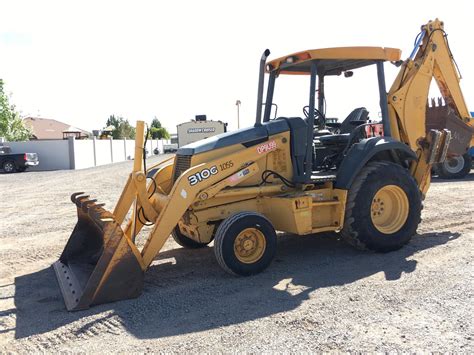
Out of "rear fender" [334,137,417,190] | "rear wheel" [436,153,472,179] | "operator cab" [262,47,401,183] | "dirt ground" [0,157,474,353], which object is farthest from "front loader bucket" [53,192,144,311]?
"rear wheel" [436,153,472,179]

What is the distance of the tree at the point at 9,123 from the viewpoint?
46.1m

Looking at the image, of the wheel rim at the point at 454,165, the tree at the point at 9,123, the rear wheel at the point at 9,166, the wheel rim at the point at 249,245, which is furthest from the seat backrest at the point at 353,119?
the tree at the point at 9,123

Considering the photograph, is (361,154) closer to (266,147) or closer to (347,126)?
(347,126)

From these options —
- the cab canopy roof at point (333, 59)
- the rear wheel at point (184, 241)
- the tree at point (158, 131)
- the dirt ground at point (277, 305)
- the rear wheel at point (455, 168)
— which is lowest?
the dirt ground at point (277, 305)

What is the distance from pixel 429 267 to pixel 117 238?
3521 millimetres

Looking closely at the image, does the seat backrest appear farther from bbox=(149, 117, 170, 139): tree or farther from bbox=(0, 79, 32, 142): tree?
bbox=(149, 117, 170, 139): tree

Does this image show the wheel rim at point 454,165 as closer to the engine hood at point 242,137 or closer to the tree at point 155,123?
the engine hood at point 242,137

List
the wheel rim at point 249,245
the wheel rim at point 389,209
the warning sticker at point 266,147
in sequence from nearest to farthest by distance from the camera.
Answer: the wheel rim at point 249,245
the warning sticker at point 266,147
the wheel rim at point 389,209

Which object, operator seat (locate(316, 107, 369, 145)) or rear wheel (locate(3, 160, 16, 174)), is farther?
rear wheel (locate(3, 160, 16, 174))

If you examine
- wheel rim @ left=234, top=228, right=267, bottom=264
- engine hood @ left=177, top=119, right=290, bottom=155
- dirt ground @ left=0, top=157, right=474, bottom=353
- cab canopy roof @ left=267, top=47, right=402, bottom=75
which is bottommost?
dirt ground @ left=0, top=157, right=474, bottom=353

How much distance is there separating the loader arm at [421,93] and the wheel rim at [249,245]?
2.78 m

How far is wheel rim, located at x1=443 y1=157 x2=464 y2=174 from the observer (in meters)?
14.3

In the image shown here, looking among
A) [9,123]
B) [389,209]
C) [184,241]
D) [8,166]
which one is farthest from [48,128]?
[389,209]

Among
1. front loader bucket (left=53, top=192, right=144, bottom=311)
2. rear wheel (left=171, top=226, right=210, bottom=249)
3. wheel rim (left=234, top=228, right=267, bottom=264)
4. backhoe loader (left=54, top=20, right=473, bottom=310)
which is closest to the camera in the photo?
front loader bucket (left=53, top=192, right=144, bottom=311)
